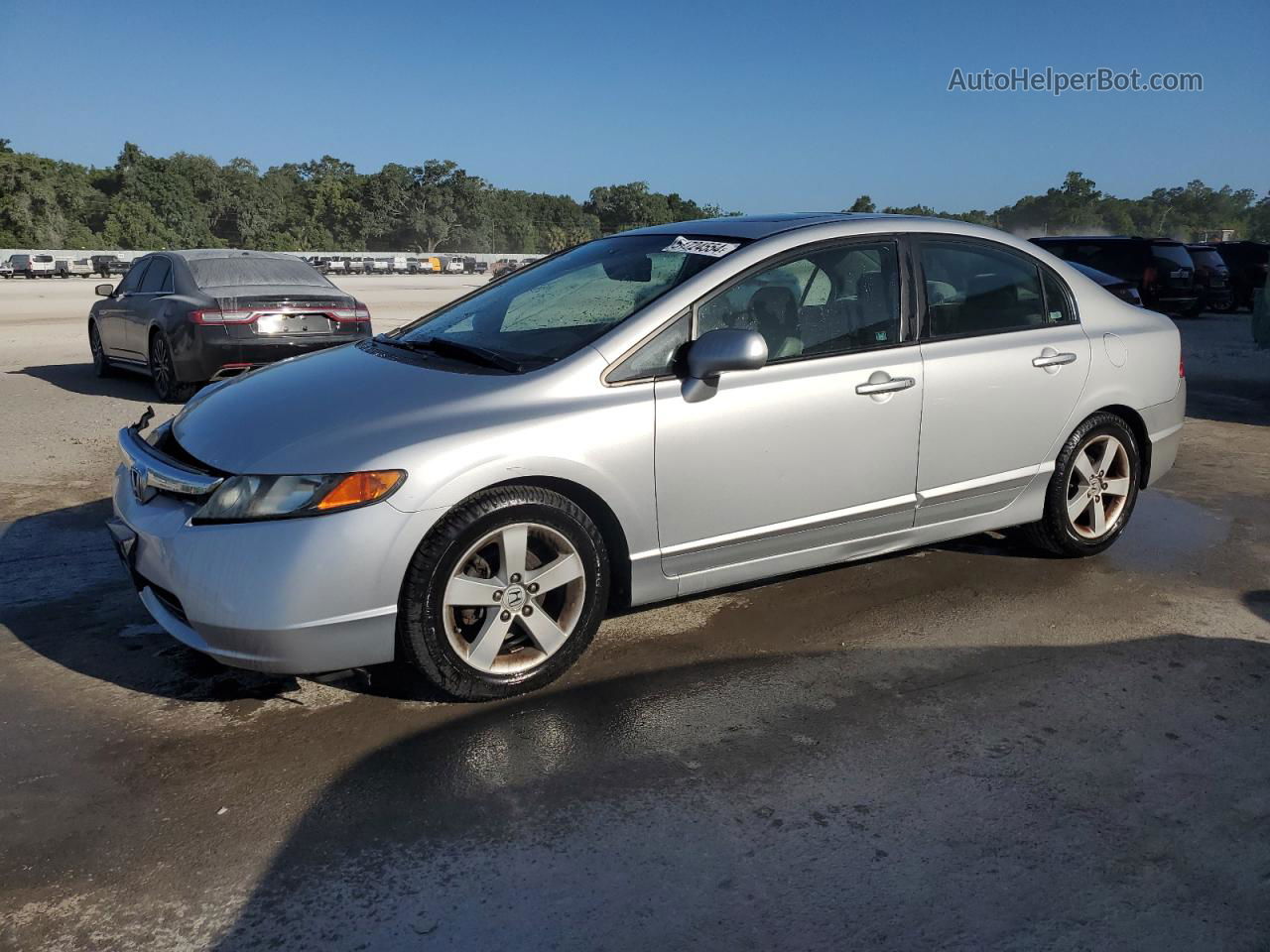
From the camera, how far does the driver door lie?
393 cm

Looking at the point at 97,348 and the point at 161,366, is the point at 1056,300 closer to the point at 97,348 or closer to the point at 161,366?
the point at 161,366

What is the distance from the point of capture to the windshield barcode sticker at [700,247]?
427 cm

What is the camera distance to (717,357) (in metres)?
3.81

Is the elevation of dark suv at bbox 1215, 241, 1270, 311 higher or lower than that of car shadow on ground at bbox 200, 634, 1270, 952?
higher

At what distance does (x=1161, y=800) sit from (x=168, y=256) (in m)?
10.2

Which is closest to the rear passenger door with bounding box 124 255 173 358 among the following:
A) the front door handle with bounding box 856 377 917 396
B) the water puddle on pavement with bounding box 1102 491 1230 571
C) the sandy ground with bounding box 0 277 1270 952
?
the sandy ground with bounding box 0 277 1270 952

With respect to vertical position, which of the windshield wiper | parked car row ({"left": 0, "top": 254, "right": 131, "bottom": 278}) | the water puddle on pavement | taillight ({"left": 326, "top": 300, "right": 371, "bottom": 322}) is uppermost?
parked car row ({"left": 0, "top": 254, "right": 131, "bottom": 278})

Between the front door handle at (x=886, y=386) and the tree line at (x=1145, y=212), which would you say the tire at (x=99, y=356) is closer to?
the front door handle at (x=886, y=386)

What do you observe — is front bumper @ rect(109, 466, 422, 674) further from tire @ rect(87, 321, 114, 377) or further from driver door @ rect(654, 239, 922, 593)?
tire @ rect(87, 321, 114, 377)

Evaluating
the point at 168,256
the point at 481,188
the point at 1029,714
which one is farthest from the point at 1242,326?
the point at 481,188

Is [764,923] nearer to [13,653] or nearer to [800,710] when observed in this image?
[800,710]

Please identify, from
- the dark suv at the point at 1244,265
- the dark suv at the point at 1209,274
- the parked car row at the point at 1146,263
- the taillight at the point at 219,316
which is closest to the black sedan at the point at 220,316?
the taillight at the point at 219,316

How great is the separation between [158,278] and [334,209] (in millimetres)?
119627

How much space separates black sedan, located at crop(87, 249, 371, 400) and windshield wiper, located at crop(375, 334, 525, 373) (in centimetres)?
496
